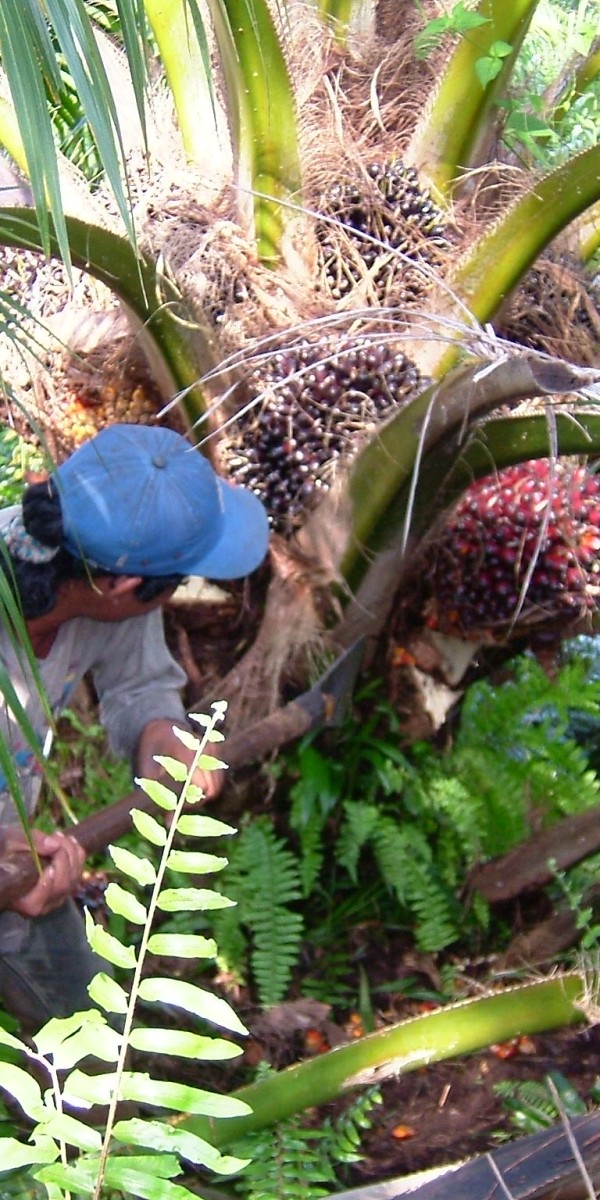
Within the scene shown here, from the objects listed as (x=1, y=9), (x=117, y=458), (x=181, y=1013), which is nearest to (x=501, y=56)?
(x=117, y=458)

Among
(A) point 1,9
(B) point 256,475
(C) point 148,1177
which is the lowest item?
(B) point 256,475

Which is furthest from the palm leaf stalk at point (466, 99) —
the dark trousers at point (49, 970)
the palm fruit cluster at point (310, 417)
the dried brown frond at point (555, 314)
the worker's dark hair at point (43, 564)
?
the dark trousers at point (49, 970)

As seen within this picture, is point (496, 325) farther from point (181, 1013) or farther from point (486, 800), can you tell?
point (181, 1013)

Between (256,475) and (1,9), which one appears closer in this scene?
(1,9)

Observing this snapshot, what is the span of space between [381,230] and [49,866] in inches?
61.3

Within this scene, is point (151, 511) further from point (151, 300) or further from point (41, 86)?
point (41, 86)

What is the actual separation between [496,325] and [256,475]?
0.61m

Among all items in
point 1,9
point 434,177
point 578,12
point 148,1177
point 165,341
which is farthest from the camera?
point 578,12

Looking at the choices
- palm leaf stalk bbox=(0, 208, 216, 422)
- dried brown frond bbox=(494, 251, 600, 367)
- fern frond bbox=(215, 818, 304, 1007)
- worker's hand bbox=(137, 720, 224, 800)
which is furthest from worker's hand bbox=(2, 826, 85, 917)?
dried brown frond bbox=(494, 251, 600, 367)

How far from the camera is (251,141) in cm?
230

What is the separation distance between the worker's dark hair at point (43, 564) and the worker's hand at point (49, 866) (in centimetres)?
36

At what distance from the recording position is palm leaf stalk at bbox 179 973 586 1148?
1661 millimetres

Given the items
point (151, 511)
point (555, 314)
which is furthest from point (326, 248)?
point (151, 511)

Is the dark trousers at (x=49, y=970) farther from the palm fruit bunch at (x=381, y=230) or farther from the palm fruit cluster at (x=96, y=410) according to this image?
the palm fruit bunch at (x=381, y=230)
